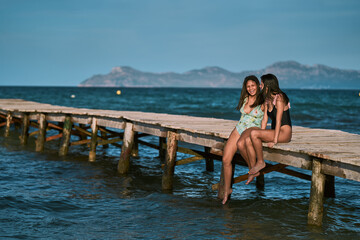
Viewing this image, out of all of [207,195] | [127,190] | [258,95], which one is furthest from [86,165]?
[258,95]

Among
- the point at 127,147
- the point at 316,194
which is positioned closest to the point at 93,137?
the point at 127,147

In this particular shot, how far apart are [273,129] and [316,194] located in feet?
4.10

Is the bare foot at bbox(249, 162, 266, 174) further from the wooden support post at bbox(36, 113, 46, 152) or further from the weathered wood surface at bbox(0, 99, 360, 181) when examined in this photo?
the wooden support post at bbox(36, 113, 46, 152)

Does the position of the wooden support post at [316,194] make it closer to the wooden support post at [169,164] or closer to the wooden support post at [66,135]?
the wooden support post at [169,164]

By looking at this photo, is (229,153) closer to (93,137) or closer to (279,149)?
(279,149)

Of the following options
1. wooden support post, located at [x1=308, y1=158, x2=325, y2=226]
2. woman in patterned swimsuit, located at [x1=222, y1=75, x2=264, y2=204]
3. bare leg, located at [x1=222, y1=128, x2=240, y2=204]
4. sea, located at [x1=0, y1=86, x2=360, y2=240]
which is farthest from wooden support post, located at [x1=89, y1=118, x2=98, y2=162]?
wooden support post, located at [x1=308, y1=158, x2=325, y2=226]

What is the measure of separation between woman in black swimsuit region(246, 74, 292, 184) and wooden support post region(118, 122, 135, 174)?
4988 mm

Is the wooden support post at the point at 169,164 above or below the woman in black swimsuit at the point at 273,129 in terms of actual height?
below

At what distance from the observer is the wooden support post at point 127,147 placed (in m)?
11.9

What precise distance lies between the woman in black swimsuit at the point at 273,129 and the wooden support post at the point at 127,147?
499 centimetres

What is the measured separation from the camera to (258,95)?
7941 millimetres

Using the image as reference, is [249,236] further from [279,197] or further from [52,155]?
[52,155]

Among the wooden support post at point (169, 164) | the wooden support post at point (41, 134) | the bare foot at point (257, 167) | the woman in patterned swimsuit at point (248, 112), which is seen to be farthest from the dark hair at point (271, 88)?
the wooden support post at point (41, 134)

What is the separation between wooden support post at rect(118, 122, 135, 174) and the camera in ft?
39.2
